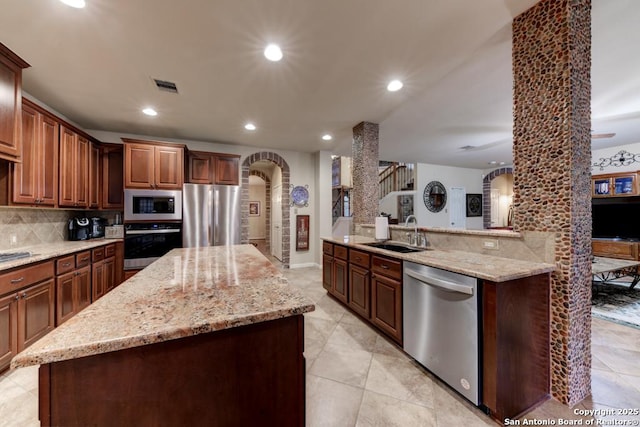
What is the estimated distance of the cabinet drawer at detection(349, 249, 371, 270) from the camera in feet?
8.56

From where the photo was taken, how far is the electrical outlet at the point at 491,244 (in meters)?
1.98

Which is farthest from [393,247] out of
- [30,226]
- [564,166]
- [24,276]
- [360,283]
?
[30,226]

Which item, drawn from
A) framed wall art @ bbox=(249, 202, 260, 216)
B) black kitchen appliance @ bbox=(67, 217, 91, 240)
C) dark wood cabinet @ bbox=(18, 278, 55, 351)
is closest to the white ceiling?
black kitchen appliance @ bbox=(67, 217, 91, 240)

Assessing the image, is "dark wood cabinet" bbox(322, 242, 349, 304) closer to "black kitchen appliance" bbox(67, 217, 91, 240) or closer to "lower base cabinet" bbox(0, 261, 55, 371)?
"lower base cabinet" bbox(0, 261, 55, 371)

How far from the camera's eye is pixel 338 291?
320 cm

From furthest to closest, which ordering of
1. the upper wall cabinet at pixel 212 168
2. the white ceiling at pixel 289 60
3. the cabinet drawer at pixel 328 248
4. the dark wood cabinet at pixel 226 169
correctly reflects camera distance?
the dark wood cabinet at pixel 226 169 < the upper wall cabinet at pixel 212 168 < the cabinet drawer at pixel 328 248 < the white ceiling at pixel 289 60

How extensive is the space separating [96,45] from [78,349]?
97.3 inches

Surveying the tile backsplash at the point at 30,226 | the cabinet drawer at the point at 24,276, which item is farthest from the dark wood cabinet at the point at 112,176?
the cabinet drawer at the point at 24,276

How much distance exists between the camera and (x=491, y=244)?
6.60 ft

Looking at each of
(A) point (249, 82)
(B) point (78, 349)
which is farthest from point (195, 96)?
(B) point (78, 349)

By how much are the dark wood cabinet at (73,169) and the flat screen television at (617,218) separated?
28.4 ft

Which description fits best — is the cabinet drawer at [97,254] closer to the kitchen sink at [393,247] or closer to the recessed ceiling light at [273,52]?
the recessed ceiling light at [273,52]

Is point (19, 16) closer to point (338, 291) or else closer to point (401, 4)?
point (401, 4)

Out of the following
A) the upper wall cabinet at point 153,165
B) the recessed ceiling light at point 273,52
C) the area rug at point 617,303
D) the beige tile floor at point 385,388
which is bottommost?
the beige tile floor at point 385,388
